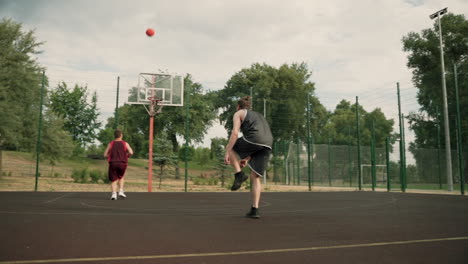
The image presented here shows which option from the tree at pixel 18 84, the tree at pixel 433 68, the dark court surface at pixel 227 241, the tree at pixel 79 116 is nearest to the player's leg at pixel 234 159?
the dark court surface at pixel 227 241

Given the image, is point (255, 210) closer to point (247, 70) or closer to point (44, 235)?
point (44, 235)

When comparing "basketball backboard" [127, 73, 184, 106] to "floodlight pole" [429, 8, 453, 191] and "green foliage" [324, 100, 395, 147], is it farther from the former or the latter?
"green foliage" [324, 100, 395, 147]

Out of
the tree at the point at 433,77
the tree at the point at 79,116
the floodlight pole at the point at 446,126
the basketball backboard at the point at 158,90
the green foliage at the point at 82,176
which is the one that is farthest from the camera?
the tree at the point at 79,116

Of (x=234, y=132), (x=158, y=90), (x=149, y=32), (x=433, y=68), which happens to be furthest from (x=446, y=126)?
(x=433, y=68)

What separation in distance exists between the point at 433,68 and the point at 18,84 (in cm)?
2961

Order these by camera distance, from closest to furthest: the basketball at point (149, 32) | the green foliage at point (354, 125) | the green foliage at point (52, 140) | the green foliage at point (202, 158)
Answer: the basketball at point (149, 32)
the green foliage at point (52, 140)
the green foliage at point (202, 158)
the green foliage at point (354, 125)

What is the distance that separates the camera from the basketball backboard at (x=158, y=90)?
14.7 metres

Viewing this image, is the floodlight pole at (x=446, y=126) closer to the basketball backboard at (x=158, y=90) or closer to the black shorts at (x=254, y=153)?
the basketball backboard at (x=158, y=90)

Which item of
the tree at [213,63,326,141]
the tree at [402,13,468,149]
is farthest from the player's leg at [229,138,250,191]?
the tree at [213,63,326,141]

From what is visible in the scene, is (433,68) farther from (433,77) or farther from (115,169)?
(115,169)

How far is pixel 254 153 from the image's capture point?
17.0 feet

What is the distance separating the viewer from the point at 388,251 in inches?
114

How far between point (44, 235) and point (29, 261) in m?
1.18

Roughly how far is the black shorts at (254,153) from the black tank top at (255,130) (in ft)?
0.20
